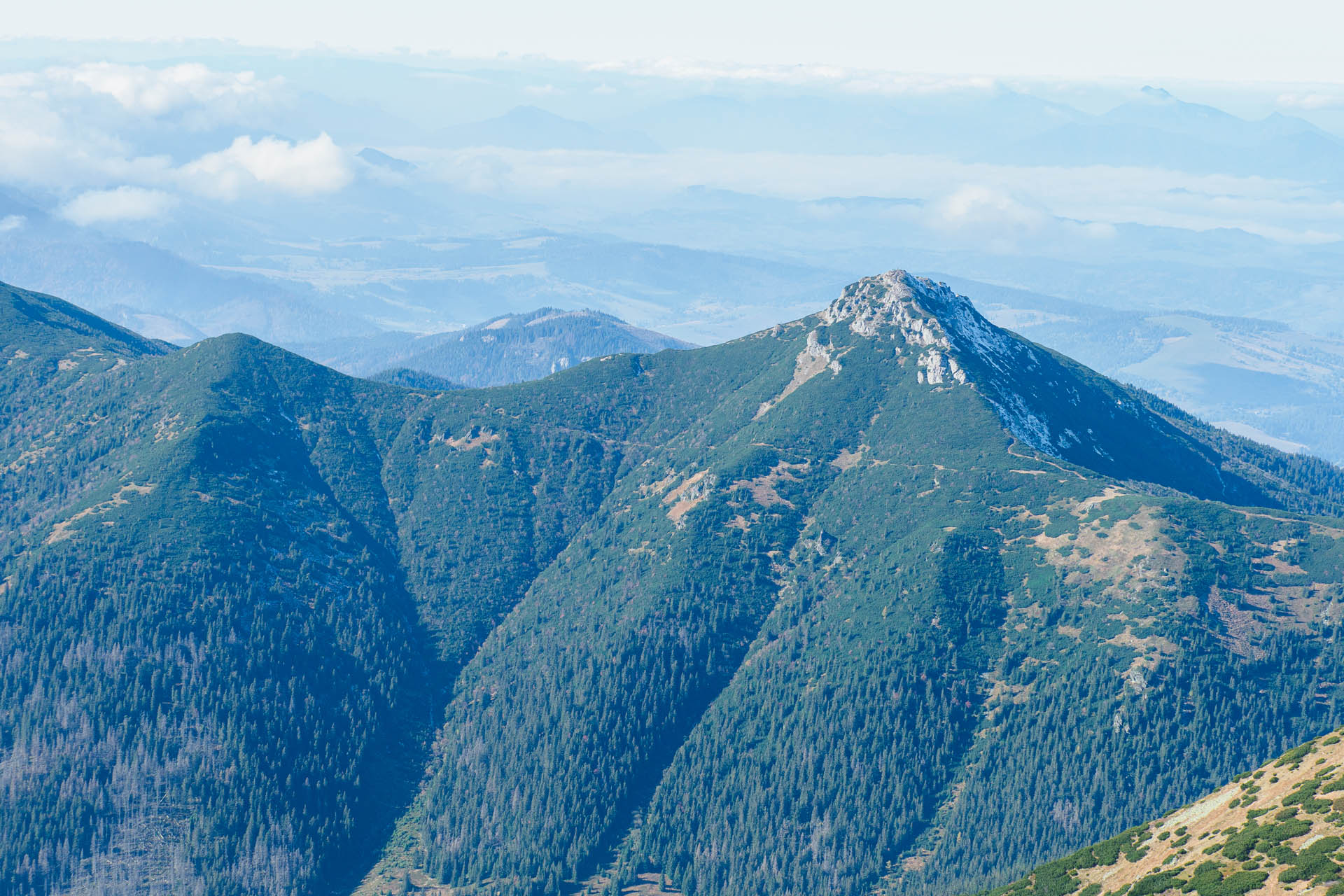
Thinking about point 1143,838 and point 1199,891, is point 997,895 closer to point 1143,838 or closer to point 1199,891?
point 1143,838

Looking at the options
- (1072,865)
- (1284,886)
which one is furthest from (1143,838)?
(1284,886)

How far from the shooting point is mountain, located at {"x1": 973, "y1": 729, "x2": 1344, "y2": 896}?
130 m

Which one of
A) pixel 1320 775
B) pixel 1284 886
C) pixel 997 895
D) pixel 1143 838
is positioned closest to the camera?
pixel 1284 886

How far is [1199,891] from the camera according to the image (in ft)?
438

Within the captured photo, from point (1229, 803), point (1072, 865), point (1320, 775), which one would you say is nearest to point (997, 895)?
point (1072, 865)

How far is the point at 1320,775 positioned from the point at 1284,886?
25.6 m

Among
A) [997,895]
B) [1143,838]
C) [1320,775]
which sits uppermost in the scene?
[1320,775]

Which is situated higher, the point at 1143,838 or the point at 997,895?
the point at 1143,838

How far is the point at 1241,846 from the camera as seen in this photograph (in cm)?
13762

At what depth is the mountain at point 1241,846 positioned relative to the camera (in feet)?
425

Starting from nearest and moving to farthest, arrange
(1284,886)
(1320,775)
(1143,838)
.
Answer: (1284,886) < (1320,775) < (1143,838)

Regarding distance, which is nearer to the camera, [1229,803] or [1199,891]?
[1199,891]

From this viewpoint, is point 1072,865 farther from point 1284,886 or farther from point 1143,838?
point 1284,886

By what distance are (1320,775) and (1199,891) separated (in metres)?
25.0
